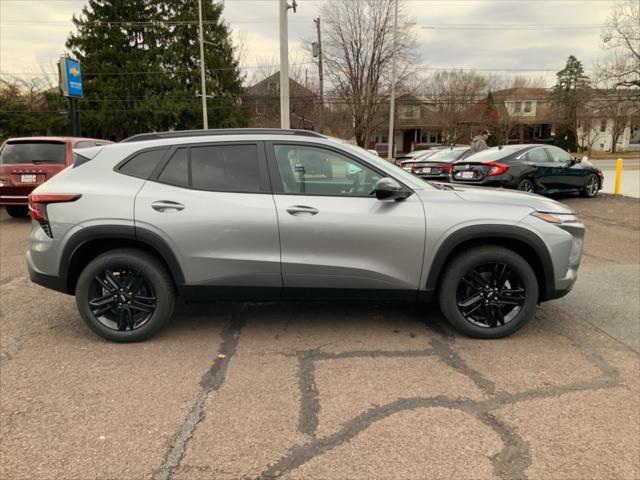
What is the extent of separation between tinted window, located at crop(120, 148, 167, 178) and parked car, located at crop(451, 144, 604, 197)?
8.49 meters

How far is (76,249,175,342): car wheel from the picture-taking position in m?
3.72

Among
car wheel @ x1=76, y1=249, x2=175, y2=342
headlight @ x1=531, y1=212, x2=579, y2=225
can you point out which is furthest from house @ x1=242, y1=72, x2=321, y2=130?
car wheel @ x1=76, y1=249, x2=175, y2=342

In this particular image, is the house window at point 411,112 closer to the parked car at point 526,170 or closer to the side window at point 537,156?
the parked car at point 526,170

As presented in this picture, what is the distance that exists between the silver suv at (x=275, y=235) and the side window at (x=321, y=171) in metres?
0.01

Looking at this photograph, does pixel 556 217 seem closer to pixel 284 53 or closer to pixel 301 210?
pixel 301 210

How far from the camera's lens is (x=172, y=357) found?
11.8ft

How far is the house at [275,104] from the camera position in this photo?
37312mm

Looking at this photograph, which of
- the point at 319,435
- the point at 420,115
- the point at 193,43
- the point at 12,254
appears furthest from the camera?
the point at 420,115

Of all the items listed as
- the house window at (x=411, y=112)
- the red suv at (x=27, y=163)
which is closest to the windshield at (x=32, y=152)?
the red suv at (x=27, y=163)

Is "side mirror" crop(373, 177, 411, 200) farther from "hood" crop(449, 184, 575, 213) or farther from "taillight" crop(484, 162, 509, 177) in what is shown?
"taillight" crop(484, 162, 509, 177)

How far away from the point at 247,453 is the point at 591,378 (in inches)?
95.7

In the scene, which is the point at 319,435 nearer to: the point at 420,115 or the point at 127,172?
the point at 127,172

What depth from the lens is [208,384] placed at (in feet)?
10.4

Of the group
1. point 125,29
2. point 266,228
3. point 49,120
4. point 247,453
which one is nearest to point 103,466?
point 247,453
